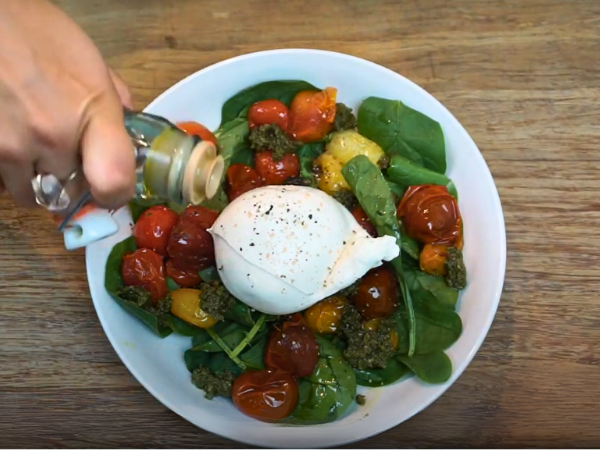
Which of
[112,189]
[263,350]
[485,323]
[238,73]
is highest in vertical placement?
[112,189]

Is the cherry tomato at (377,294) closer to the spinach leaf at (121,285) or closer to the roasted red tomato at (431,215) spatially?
the roasted red tomato at (431,215)

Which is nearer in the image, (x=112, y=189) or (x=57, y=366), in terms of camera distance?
(x=112, y=189)

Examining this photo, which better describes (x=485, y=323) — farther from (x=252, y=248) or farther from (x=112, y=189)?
(x=112, y=189)

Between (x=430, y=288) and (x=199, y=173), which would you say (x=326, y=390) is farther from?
(x=199, y=173)

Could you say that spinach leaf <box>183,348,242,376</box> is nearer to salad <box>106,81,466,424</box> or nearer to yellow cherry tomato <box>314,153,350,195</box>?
salad <box>106,81,466,424</box>

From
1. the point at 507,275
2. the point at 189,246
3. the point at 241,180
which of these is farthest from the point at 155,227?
the point at 507,275

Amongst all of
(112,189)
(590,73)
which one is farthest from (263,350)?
(590,73)

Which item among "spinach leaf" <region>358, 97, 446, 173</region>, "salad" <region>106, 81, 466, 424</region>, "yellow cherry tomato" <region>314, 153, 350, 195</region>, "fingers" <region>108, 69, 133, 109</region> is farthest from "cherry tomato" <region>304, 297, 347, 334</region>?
"fingers" <region>108, 69, 133, 109</region>
